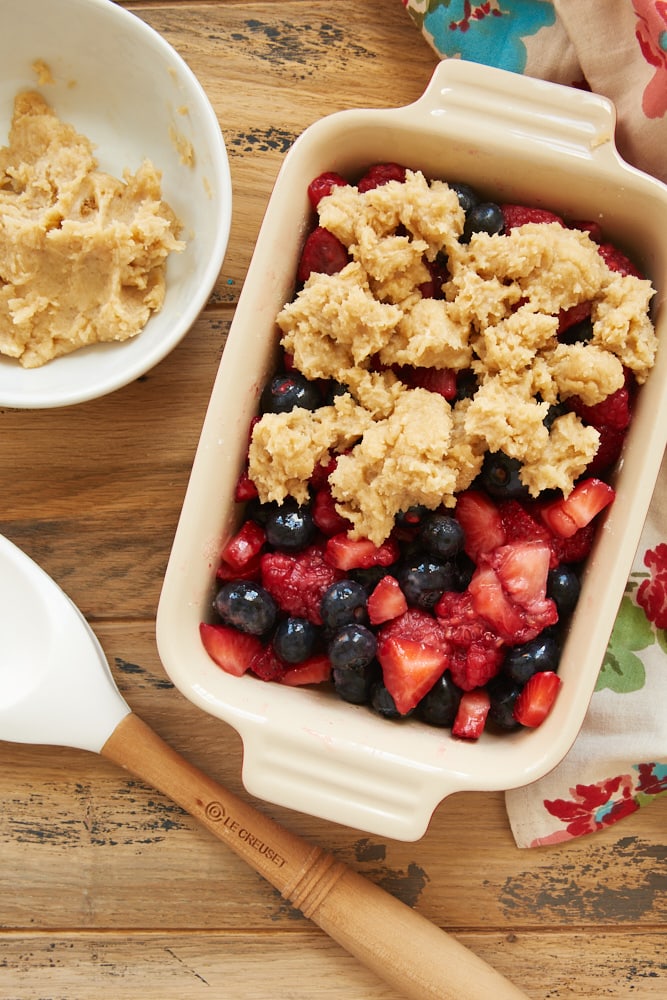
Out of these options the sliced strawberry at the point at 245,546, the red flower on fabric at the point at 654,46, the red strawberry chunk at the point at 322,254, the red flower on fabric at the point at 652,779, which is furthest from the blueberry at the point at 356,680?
the red flower on fabric at the point at 654,46

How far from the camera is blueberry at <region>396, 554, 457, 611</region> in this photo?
1475 mm

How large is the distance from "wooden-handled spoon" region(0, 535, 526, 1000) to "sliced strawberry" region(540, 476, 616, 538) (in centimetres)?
78

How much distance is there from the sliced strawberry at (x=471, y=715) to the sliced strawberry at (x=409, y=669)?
0.09 metres

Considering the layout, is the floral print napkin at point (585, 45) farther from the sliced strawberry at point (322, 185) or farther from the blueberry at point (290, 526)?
the blueberry at point (290, 526)

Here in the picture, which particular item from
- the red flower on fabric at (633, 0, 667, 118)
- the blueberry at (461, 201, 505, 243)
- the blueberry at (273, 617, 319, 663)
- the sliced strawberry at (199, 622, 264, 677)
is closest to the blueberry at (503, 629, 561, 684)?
the blueberry at (273, 617, 319, 663)

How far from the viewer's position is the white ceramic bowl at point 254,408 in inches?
55.2

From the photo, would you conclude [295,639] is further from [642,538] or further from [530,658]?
[642,538]

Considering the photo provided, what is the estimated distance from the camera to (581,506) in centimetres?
146

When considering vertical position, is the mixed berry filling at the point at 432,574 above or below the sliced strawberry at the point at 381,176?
below

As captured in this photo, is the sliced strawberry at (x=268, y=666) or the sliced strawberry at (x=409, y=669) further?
the sliced strawberry at (x=268, y=666)

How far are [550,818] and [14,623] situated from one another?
1100 millimetres

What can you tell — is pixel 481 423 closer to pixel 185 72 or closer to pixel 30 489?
pixel 185 72

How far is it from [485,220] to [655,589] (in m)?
0.74

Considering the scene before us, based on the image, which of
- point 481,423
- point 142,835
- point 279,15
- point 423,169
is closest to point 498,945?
point 142,835
